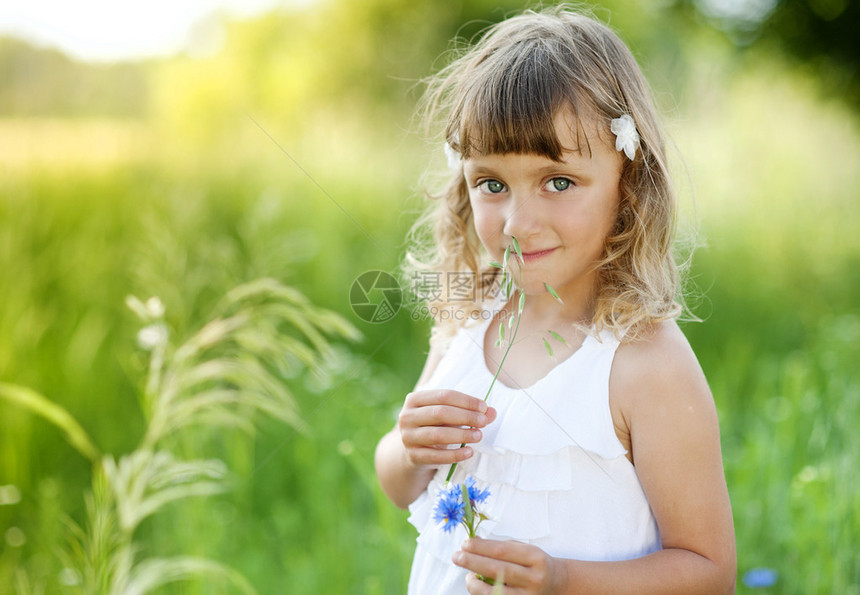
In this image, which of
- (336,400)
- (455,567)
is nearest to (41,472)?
(336,400)

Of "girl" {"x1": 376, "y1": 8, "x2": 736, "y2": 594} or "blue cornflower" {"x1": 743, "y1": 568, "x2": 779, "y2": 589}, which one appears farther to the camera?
"blue cornflower" {"x1": 743, "y1": 568, "x2": 779, "y2": 589}

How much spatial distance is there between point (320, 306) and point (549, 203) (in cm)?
251

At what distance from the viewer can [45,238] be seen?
132 inches

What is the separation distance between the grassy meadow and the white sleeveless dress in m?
0.43

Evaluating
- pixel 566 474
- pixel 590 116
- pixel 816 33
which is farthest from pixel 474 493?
pixel 816 33

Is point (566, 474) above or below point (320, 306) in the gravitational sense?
below

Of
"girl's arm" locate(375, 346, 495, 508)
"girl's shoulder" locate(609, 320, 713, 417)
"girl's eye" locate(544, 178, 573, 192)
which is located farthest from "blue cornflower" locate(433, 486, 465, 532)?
"girl's eye" locate(544, 178, 573, 192)

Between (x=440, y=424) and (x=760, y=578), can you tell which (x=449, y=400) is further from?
(x=760, y=578)

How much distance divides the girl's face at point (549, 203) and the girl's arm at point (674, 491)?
0.21 metres

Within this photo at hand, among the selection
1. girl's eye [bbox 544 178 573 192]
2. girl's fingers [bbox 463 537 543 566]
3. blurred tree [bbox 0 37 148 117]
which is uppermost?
blurred tree [bbox 0 37 148 117]

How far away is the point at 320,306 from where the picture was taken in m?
3.56

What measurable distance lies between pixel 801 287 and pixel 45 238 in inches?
156
